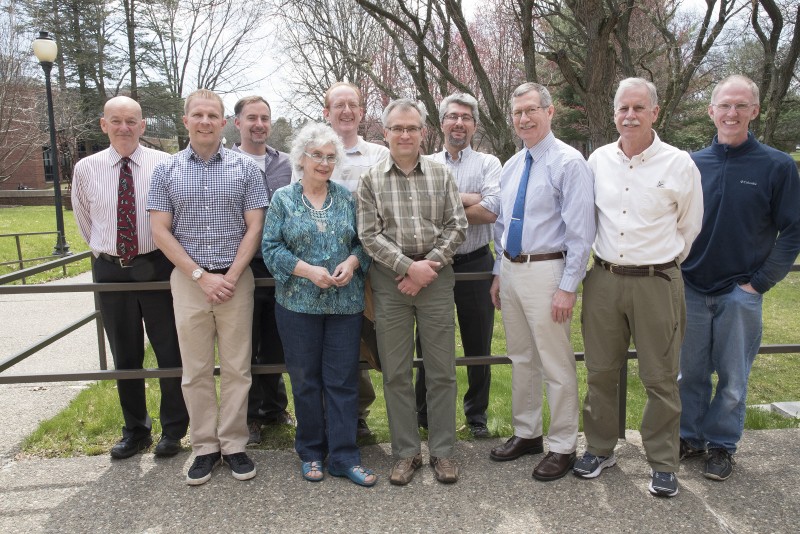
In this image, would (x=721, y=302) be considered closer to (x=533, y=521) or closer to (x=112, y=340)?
(x=533, y=521)

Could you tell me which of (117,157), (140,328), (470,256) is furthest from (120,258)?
(470,256)

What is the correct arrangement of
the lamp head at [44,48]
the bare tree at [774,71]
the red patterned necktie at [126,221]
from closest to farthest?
the red patterned necktie at [126,221] → the bare tree at [774,71] → the lamp head at [44,48]

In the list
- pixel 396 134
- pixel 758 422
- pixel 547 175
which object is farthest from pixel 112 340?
pixel 758 422

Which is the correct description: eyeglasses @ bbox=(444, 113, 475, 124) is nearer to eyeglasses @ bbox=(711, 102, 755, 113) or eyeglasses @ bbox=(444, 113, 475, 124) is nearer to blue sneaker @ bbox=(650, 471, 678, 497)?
eyeglasses @ bbox=(711, 102, 755, 113)

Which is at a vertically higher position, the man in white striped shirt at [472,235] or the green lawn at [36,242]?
the man in white striped shirt at [472,235]

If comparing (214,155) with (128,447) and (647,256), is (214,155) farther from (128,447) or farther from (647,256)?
(647,256)

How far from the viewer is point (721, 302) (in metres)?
3.42

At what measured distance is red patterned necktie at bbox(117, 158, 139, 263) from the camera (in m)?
3.62

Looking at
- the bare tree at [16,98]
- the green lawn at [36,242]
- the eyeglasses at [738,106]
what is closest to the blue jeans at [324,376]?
the eyeglasses at [738,106]

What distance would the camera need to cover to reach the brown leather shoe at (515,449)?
3639 millimetres

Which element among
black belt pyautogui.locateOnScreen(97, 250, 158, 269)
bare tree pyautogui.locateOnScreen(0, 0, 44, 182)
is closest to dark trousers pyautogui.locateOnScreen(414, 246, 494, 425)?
black belt pyautogui.locateOnScreen(97, 250, 158, 269)

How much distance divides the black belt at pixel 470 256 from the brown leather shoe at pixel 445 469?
1293mm

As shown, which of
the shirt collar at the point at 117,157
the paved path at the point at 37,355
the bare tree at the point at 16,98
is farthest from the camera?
the bare tree at the point at 16,98

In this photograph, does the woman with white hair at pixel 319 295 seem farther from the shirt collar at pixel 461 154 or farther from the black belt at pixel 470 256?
the shirt collar at pixel 461 154
